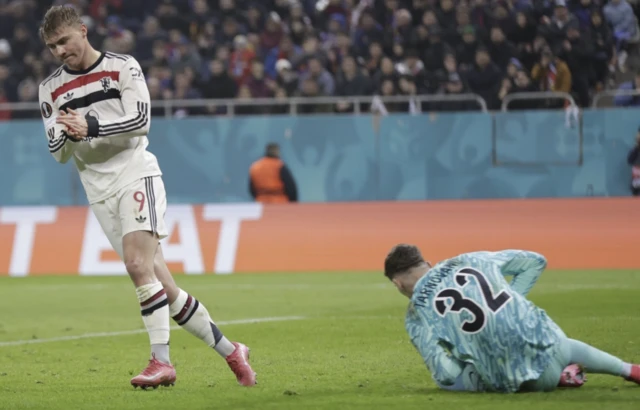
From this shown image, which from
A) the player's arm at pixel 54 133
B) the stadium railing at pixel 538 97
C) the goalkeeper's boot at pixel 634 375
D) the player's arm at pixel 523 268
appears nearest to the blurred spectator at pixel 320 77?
the stadium railing at pixel 538 97

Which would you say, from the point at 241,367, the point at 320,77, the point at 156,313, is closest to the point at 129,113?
the point at 156,313

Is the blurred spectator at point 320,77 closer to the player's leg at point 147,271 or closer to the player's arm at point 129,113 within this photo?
the player's arm at point 129,113

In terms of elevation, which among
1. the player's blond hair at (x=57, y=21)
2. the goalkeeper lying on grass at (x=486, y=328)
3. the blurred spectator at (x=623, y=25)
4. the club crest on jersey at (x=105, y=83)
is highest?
the player's blond hair at (x=57, y=21)

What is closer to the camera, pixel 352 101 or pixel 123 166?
pixel 123 166

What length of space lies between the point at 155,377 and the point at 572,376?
2601mm

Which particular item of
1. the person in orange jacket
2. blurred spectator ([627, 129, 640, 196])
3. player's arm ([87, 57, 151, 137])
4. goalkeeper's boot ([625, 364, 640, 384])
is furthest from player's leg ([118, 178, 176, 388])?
blurred spectator ([627, 129, 640, 196])

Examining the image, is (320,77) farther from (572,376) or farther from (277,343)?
(572,376)

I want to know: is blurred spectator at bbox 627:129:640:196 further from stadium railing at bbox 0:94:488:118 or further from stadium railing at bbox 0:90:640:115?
stadium railing at bbox 0:94:488:118

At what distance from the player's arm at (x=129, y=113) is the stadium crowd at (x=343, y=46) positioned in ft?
45.8

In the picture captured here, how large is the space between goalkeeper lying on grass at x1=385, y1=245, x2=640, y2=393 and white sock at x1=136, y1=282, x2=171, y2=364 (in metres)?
1.66

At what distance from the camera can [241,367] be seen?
7.82 metres

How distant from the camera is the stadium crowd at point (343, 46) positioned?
21.3 metres

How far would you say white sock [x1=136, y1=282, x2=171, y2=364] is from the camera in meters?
7.68

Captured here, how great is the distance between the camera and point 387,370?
335 inches
